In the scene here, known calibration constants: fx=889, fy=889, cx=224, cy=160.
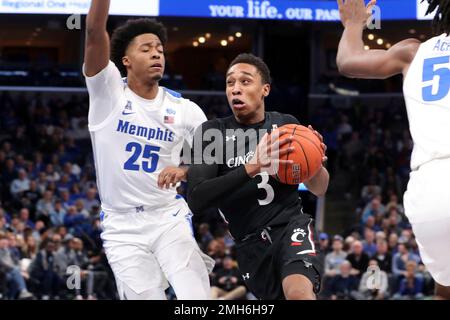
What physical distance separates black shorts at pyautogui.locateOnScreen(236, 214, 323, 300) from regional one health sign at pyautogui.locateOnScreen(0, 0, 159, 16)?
967cm

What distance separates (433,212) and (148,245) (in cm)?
228

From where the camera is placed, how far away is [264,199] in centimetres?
532

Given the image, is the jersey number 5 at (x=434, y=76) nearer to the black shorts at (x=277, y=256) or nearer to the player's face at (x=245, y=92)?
the black shorts at (x=277, y=256)

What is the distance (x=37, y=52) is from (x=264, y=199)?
13.7 m

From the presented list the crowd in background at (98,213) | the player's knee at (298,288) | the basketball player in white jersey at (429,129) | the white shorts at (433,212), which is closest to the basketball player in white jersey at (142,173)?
the player's knee at (298,288)

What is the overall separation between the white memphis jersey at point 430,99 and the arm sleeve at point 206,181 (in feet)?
4.01

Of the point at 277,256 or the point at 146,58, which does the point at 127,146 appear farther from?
the point at 277,256

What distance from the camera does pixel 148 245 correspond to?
18.1 ft

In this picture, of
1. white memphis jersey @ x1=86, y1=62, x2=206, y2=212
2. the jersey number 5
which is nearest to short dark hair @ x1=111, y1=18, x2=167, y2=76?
white memphis jersey @ x1=86, y1=62, x2=206, y2=212

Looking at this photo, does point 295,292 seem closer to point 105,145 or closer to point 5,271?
point 105,145

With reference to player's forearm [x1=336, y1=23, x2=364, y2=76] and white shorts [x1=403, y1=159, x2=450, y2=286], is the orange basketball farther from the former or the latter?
white shorts [x1=403, y1=159, x2=450, y2=286]

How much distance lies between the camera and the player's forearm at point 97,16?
5004 mm

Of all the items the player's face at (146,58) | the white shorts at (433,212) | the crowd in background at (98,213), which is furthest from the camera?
the crowd in background at (98,213)

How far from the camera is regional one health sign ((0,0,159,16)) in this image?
14344 millimetres
